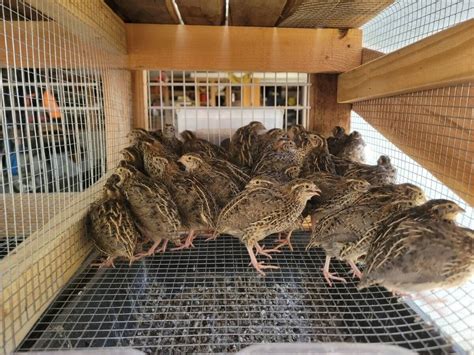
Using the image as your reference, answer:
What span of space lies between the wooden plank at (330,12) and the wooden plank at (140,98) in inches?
60.3

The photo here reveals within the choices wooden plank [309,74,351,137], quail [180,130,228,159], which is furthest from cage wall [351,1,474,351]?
quail [180,130,228,159]

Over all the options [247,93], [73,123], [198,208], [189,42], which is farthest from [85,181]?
[247,93]

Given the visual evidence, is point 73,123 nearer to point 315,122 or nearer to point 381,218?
point 381,218

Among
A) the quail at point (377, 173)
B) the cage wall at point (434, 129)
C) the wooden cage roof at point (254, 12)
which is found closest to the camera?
the cage wall at point (434, 129)

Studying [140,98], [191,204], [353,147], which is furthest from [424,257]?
[140,98]

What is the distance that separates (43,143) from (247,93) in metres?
6.17

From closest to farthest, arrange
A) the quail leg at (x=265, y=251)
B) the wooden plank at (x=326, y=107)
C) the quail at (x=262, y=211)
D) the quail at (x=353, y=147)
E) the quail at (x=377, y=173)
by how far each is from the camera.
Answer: the quail at (x=262, y=211)
the quail leg at (x=265, y=251)
the quail at (x=377, y=173)
the quail at (x=353, y=147)
the wooden plank at (x=326, y=107)

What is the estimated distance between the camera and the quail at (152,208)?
8.50ft

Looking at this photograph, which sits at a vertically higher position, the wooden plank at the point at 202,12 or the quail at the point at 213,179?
the wooden plank at the point at 202,12

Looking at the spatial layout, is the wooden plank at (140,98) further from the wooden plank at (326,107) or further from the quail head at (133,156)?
the wooden plank at (326,107)

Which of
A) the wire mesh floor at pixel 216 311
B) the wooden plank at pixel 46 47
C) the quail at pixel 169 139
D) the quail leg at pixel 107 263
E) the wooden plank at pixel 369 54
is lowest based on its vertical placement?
the wire mesh floor at pixel 216 311

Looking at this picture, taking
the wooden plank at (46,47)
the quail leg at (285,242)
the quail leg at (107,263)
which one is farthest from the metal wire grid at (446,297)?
the wooden plank at (46,47)

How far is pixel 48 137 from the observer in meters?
2.13

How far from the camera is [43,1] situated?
1848 millimetres
